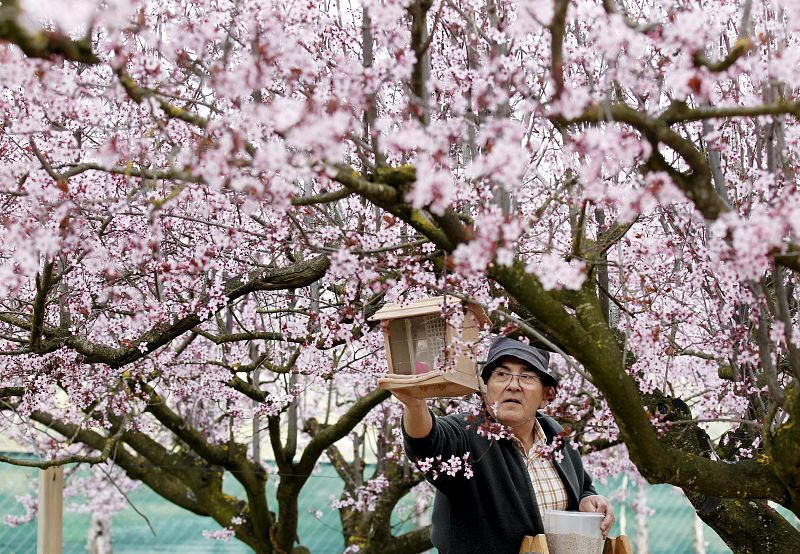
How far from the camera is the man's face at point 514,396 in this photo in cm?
400

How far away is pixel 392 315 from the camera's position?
3.71 metres

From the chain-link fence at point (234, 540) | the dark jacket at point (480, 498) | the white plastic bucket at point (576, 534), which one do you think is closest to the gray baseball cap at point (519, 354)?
the dark jacket at point (480, 498)

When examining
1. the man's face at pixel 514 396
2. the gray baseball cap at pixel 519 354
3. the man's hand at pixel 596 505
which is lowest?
the man's hand at pixel 596 505

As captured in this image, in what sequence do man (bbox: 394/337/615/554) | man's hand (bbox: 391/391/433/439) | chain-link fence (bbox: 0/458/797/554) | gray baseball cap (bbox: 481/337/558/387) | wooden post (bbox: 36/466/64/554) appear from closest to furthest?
man's hand (bbox: 391/391/433/439)
man (bbox: 394/337/615/554)
gray baseball cap (bbox: 481/337/558/387)
wooden post (bbox: 36/466/64/554)
chain-link fence (bbox: 0/458/797/554)

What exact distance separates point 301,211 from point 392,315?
44.7 inches

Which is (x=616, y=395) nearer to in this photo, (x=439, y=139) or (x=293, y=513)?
(x=439, y=139)

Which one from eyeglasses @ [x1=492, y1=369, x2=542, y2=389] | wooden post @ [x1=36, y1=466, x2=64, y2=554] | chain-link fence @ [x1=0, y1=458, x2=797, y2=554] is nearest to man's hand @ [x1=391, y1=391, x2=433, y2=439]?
eyeglasses @ [x1=492, y1=369, x2=542, y2=389]

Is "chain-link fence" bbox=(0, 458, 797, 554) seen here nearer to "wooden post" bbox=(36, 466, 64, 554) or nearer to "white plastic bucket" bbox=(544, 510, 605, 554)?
"wooden post" bbox=(36, 466, 64, 554)

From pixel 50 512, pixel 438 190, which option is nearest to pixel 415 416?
pixel 438 190

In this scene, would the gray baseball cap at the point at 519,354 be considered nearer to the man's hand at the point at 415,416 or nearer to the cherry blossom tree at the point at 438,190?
the cherry blossom tree at the point at 438,190

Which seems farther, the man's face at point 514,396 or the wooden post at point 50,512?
the wooden post at point 50,512

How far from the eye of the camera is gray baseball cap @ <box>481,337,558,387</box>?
399 centimetres

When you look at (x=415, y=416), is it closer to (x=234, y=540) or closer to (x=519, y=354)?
(x=519, y=354)

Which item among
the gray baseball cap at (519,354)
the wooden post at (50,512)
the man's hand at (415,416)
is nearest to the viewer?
the man's hand at (415,416)
